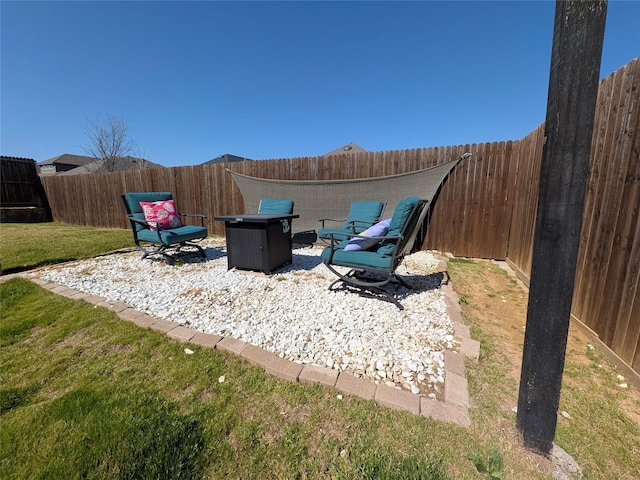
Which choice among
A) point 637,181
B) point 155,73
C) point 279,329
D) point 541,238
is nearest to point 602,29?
point 541,238

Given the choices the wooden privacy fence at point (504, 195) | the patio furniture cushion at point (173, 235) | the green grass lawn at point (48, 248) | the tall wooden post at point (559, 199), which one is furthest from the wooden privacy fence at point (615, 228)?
the green grass lawn at point (48, 248)

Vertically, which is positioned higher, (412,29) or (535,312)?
(412,29)

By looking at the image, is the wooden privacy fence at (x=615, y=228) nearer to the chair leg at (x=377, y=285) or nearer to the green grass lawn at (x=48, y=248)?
the chair leg at (x=377, y=285)

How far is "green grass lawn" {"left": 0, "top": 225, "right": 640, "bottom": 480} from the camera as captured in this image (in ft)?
3.17

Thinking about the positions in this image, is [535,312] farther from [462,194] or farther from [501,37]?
[501,37]

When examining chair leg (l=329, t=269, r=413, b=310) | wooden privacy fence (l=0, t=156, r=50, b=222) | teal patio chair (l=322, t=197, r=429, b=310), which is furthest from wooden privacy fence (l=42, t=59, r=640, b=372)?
chair leg (l=329, t=269, r=413, b=310)

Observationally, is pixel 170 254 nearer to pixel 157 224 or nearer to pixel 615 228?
pixel 157 224

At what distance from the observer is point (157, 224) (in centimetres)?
371

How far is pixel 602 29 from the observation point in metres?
0.75

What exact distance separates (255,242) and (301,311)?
140 centimetres

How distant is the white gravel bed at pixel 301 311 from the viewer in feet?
5.36

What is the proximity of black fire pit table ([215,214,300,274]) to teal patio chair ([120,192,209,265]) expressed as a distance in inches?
35.8

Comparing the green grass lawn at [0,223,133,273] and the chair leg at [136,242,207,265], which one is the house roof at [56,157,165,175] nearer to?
the green grass lawn at [0,223,133,273]

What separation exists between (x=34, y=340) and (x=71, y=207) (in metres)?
9.89
